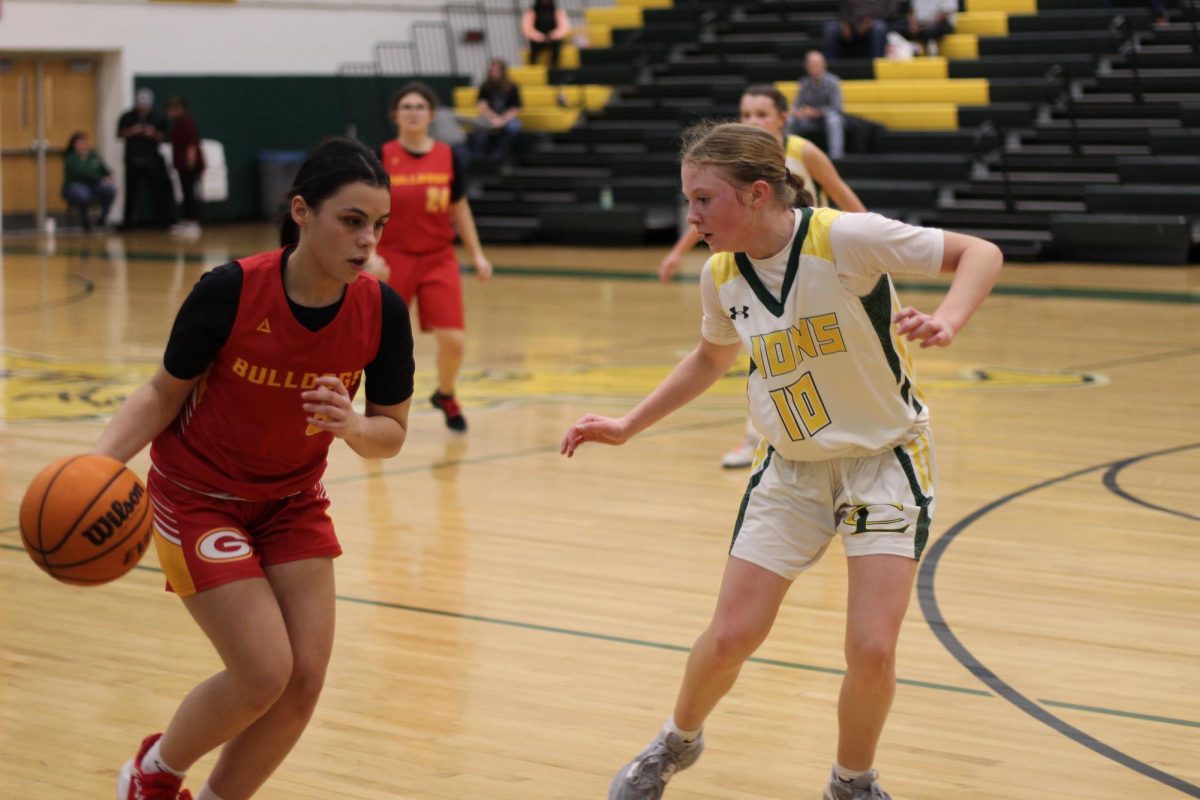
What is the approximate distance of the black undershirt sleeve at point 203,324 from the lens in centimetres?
315

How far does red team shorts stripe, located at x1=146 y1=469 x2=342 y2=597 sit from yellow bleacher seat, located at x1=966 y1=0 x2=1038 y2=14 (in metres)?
18.0

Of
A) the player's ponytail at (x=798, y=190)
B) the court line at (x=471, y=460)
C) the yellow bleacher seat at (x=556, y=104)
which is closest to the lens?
the player's ponytail at (x=798, y=190)

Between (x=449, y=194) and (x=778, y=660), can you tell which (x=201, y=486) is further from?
(x=449, y=194)

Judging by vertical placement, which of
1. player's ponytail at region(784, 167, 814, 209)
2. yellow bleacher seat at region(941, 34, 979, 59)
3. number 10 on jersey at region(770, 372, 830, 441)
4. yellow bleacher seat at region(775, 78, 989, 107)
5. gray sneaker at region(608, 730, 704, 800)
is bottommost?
gray sneaker at region(608, 730, 704, 800)

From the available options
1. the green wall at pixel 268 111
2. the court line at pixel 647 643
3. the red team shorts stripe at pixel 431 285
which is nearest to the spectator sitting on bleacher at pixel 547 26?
the green wall at pixel 268 111

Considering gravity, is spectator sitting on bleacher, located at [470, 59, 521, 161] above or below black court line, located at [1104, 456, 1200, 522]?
above

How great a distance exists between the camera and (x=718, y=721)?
4.23m

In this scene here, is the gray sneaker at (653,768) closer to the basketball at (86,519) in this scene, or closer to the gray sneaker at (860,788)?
the gray sneaker at (860,788)

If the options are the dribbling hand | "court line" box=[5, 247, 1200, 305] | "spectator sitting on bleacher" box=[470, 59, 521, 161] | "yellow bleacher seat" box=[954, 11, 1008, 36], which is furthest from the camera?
"spectator sitting on bleacher" box=[470, 59, 521, 161]

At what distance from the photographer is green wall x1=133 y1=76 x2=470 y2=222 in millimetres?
22234

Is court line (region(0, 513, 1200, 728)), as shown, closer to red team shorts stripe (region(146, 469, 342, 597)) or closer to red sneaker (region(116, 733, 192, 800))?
red team shorts stripe (region(146, 469, 342, 597))

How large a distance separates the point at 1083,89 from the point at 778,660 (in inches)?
595

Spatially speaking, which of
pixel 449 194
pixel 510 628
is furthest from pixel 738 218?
pixel 449 194

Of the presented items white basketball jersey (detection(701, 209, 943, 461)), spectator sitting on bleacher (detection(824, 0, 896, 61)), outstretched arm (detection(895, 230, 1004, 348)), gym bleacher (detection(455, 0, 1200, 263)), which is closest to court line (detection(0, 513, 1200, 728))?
white basketball jersey (detection(701, 209, 943, 461))
